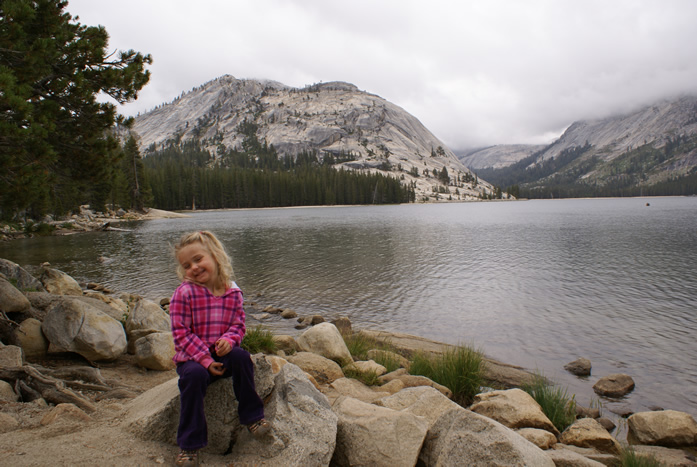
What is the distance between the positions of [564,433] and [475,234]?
45.1m

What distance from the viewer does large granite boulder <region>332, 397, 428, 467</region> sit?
183 inches

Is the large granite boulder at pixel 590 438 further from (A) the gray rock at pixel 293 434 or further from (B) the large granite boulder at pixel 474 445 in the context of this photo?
(A) the gray rock at pixel 293 434

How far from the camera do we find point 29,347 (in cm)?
771

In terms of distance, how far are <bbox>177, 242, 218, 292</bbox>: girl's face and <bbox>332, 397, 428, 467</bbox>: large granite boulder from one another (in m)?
2.50

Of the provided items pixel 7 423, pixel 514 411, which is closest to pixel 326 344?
pixel 514 411

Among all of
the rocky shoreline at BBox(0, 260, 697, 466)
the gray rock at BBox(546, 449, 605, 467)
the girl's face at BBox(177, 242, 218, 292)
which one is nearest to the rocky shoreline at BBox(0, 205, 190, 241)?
the rocky shoreline at BBox(0, 260, 697, 466)

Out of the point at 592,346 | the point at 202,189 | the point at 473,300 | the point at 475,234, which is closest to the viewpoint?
the point at 592,346

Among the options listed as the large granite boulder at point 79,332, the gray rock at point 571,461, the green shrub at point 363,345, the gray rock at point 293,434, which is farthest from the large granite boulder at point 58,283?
the gray rock at point 571,461

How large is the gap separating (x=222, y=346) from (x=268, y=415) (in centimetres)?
105

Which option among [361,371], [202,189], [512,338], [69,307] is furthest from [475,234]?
[202,189]

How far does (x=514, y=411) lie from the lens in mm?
7062

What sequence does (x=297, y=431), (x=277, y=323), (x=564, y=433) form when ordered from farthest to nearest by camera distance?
(x=277, y=323), (x=564, y=433), (x=297, y=431)

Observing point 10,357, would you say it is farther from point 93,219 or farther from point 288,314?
point 93,219

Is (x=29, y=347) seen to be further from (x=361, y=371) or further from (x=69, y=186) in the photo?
(x=361, y=371)
